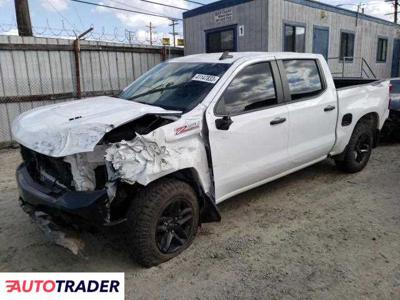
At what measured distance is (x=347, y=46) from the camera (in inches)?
630

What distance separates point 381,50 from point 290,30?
9611 mm

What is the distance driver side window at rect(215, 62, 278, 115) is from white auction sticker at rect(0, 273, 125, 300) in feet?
5.82

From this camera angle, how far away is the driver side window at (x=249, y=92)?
3.49m

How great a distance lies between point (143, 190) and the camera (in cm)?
290

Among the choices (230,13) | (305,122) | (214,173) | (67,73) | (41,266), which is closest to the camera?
(41,266)

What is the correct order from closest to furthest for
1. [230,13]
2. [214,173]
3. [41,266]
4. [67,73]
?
[41,266], [214,173], [67,73], [230,13]

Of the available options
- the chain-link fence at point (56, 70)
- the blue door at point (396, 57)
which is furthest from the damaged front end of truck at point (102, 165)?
the blue door at point (396, 57)

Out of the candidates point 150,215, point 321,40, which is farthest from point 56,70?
point 321,40

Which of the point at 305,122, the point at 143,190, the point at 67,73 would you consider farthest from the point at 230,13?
the point at 143,190

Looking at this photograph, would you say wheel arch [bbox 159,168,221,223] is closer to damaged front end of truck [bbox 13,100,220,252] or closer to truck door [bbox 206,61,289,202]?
damaged front end of truck [bbox 13,100,220,252]

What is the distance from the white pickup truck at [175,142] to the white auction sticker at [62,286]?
353 millimetres

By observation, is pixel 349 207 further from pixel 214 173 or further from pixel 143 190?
pixel 143 190

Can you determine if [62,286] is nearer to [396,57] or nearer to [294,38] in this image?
[294,38]

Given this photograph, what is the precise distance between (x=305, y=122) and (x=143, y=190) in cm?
232
